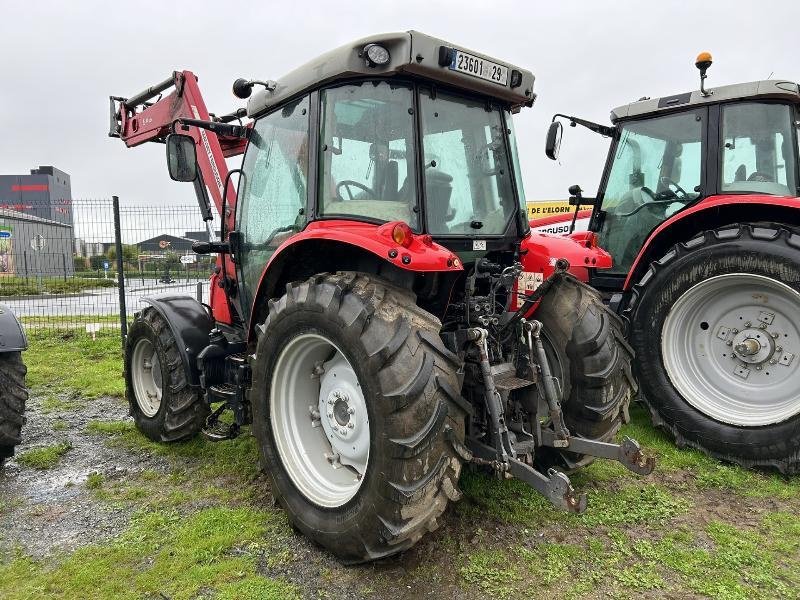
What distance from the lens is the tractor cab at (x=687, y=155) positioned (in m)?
4.51

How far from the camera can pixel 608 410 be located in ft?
10.4

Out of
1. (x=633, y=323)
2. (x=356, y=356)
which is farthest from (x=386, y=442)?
(x=633, y=323)

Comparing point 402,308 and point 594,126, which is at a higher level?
point 594,126

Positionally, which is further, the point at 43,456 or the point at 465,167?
the point at 43,456

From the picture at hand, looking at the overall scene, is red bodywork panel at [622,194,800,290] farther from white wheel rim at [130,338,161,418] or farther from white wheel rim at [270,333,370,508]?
white wheel rim at [130,338,161,418]

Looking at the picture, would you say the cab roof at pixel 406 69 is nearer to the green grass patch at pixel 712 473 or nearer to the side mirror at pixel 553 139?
the side mirror at pixel 553 139

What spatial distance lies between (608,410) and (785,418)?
1603 millimetres

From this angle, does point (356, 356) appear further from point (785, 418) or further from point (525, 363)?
point (785, 418)

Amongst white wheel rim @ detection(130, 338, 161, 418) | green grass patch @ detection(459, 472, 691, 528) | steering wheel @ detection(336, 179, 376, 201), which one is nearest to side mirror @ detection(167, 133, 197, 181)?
steering wheel @ detection(336, 179, 376, 201)

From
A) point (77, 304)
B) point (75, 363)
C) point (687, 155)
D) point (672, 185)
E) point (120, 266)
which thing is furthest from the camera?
point (77, 304)

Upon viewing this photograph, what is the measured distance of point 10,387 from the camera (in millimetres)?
3709

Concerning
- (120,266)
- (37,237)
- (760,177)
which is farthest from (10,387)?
(37,237)

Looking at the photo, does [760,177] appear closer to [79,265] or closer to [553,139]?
[553,139]

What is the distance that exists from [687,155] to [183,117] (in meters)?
4.31
